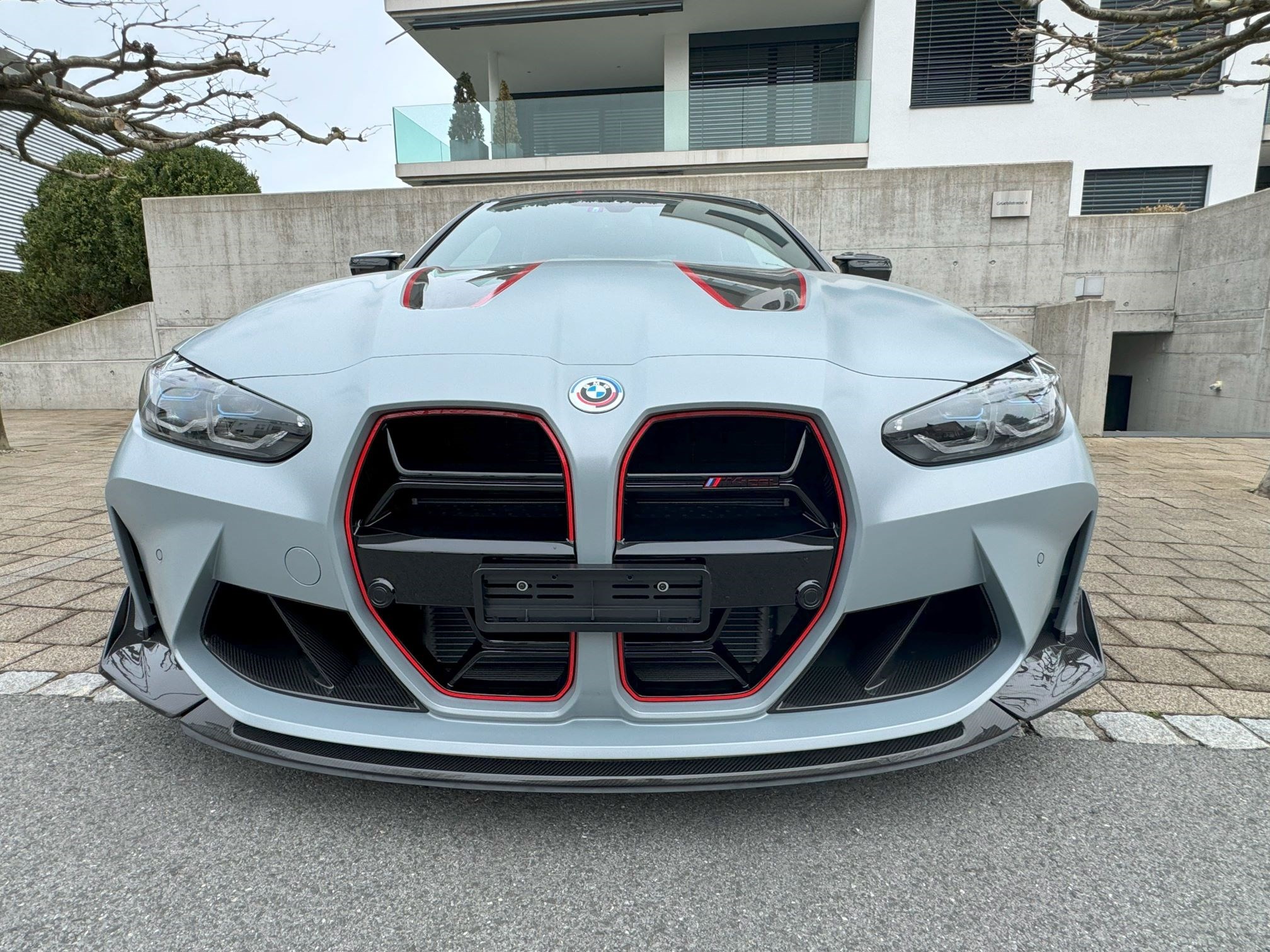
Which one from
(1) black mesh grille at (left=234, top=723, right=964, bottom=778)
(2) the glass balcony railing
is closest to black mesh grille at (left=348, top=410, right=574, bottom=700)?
(1) black mesh grille at (left=234, top=723, right=964, bottom=778)

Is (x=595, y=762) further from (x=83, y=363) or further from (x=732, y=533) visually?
(x=83, y=363)

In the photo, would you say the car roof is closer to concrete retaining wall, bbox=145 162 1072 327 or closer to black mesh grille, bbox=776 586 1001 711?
black mesh grille, bbox=776 586 1001 711

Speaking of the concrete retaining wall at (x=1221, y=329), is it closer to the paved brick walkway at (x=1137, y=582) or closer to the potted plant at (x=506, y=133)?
the paved brick walkway at (x=1137, y=582)

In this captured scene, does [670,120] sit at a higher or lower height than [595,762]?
higher

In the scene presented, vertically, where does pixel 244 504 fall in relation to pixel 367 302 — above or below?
below

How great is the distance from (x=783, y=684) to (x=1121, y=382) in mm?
14537

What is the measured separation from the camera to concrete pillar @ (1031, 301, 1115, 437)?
24.5 ft

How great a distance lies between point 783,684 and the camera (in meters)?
1.29

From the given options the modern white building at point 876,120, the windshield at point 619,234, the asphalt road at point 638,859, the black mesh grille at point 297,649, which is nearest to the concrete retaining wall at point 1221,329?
the modern white building at point 876,120

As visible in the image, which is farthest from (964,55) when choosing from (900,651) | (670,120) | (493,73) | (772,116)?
(900,651)

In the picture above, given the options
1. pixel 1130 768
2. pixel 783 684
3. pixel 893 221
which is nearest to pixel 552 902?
pixel 783 684

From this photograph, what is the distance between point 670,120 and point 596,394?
46.4 ft

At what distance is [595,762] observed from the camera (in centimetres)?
126

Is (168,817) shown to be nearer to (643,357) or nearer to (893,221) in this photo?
(643,357)
